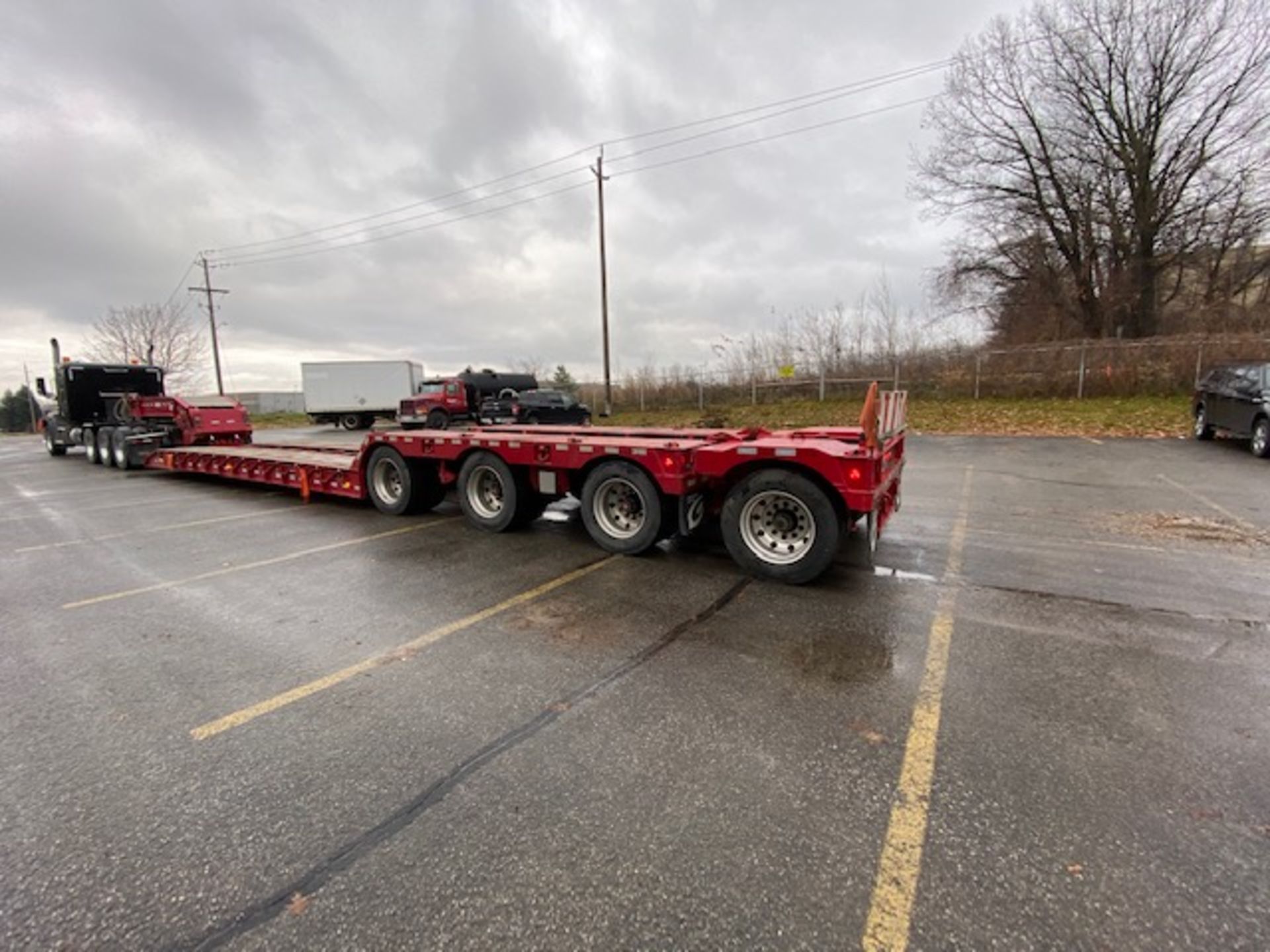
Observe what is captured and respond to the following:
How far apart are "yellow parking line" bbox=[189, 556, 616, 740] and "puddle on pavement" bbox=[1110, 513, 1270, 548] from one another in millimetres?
6032

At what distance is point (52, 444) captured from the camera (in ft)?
58.5

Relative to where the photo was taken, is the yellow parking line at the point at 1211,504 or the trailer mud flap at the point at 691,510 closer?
the trailer mud flap at the point at 691,510

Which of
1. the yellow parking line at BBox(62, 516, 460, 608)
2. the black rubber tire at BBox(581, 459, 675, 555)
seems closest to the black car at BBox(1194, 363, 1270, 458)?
the black rubber tire at BBox(581, 459, 675, 555)

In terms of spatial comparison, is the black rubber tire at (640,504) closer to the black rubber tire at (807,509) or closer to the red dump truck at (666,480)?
the red dump truck at (666,480)

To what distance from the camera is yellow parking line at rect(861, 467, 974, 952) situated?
5.66 ft

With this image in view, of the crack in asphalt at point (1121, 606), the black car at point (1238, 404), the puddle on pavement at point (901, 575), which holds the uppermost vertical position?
the black car at point (1238, 404)

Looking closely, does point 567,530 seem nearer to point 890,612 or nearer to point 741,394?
point 890,612

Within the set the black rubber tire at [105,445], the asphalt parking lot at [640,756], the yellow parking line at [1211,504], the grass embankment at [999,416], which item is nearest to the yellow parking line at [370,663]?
the asphalt parking lot at [640,756]

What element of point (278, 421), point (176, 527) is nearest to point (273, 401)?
point (278, 421)

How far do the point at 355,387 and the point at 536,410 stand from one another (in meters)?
12.8

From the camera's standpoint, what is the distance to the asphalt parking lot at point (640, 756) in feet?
5.93

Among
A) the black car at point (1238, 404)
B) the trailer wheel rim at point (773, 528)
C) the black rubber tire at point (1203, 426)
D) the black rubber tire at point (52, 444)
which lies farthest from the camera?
the black rubber tire at point (52, 444)

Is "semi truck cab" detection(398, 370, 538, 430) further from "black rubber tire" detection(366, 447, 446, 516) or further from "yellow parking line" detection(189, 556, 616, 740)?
"yellow parking line" detection(189, 556, 616, 740)

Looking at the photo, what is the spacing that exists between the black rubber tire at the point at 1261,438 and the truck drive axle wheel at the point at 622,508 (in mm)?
11779
